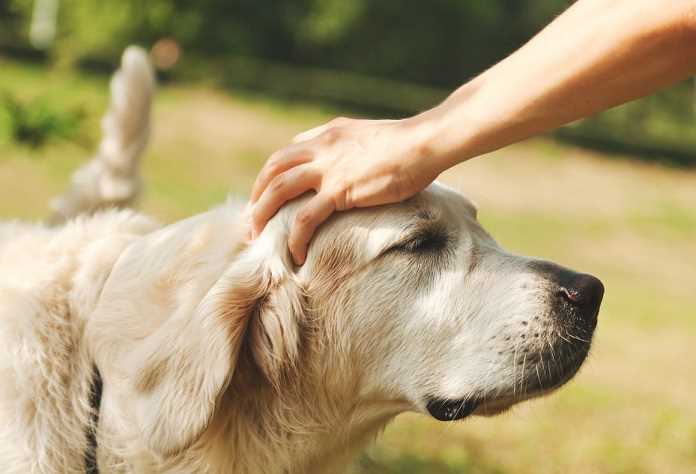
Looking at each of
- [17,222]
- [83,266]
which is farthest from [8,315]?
[17,222]

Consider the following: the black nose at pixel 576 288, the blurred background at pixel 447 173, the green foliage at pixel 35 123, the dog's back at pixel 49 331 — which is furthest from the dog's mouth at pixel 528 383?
the green foliage at pixel 35 123

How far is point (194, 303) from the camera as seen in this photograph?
2656mm

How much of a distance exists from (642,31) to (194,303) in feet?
4.95

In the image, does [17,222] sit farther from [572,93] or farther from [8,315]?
[572,93]

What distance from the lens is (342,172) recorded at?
8.70 ft

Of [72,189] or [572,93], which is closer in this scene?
[572,93]

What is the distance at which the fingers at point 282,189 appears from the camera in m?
2.69

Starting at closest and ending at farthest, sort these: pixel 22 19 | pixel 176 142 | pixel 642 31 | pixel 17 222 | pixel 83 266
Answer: pixel 642 31 → pixel 83 266 → pixel 17 222 → pixel 176 142 → pixel 22 19

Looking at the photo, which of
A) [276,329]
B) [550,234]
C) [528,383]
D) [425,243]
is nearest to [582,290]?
[528,383]

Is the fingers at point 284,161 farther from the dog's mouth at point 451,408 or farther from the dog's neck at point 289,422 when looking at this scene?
the dog's mouth at point 451,408

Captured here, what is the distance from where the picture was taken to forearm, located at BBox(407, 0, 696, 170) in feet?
7.64

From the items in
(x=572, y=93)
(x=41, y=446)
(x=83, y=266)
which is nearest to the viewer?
(x=572, y=93)

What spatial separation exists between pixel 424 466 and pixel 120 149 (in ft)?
7.71

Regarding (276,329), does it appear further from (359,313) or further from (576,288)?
(576,288)
